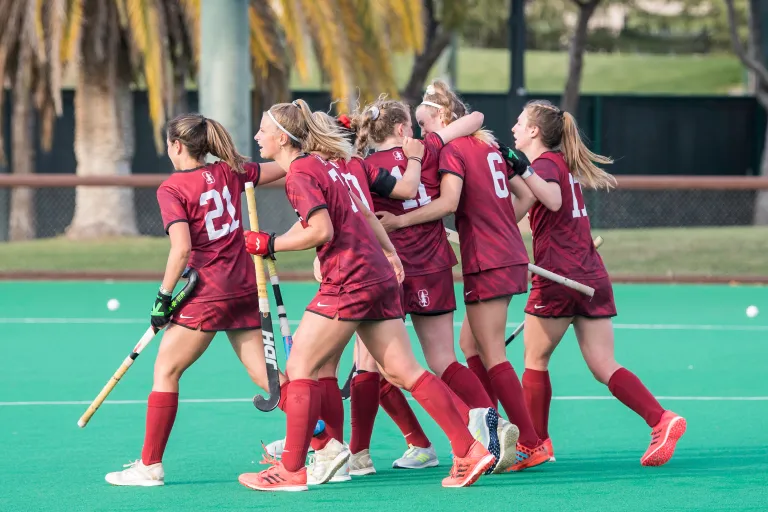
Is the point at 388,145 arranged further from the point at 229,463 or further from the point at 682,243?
the point at 682,243

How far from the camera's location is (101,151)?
61.7 ft

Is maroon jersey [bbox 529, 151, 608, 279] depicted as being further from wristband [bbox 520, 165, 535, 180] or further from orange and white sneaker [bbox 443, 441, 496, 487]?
orange and white sneaker [bbox 443, 441, 496, 487]

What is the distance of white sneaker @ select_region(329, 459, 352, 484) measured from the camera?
6088 mm

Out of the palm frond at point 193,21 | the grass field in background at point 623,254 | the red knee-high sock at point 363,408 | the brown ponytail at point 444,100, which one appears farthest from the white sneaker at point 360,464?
the palm frond at point 193,21

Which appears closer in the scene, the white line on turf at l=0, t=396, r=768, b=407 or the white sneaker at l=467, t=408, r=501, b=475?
the white sneaker at l=467, t=408, r=501, b=475

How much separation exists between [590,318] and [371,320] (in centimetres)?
136

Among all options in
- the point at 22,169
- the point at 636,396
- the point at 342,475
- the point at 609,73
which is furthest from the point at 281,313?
the point at 609,73

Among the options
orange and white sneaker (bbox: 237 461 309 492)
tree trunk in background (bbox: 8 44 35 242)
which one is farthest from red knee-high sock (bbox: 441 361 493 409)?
tree trunk in background (bbox: 8 44 35 242)

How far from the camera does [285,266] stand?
53.9 ft

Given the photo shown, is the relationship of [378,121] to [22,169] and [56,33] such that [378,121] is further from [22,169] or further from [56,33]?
[22,169]

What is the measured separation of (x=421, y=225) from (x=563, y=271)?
757 mm

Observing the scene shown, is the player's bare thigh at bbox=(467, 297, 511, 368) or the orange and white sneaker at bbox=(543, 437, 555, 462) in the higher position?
the player's bare thigh at bbox=(467, 297, 511, 368)

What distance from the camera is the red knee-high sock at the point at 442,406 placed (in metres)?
5.66

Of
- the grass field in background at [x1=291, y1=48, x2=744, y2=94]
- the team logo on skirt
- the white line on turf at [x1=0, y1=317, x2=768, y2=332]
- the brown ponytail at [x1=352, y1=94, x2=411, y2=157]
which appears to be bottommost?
the white line on turf at [x1=0, y1=317, x2=768, y2=332]
